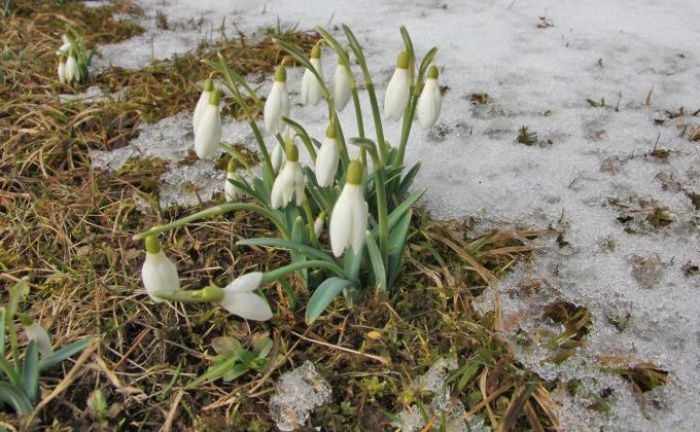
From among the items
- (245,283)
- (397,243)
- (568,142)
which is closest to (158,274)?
(245,283)

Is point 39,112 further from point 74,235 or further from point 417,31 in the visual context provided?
point 417,31

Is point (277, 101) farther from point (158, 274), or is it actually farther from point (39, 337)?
point (39, 337)

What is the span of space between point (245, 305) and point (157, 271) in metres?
0.15

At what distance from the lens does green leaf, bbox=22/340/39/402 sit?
1116 millimetres

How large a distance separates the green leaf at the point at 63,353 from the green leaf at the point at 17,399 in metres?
0.06

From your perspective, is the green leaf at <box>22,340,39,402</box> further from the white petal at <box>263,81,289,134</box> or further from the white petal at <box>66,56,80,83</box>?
the white petal at <box>66,56,80,83</box>

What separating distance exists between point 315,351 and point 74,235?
722mm

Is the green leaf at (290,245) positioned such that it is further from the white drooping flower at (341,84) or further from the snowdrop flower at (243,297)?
the white drooping flower at (341,84)

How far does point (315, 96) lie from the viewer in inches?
53.3

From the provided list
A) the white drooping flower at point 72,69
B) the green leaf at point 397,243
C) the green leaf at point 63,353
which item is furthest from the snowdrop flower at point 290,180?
the white drooping flower at point 72,69

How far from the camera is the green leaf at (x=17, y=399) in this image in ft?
3.62

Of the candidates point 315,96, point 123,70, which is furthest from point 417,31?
point 315,96

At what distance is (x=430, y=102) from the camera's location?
49.9 inches

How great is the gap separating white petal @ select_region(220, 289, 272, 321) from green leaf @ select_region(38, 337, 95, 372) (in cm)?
34
